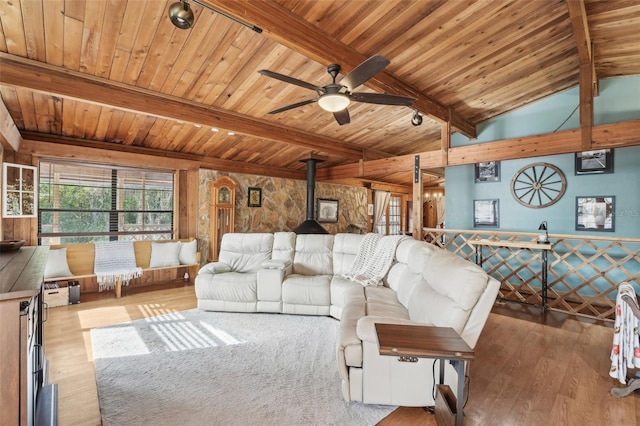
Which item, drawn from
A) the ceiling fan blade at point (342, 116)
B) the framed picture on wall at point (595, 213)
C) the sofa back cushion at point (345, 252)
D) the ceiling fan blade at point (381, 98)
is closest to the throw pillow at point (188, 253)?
the sofa back cushion at point (345, 252)

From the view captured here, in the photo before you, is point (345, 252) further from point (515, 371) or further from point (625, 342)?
point (625, 342)

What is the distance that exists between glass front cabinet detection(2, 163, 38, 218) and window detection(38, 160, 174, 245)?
0.30m

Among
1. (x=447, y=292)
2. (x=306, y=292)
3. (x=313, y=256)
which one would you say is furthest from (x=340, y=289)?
(x=447, y=292)

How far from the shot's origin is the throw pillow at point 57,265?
3.94 meters

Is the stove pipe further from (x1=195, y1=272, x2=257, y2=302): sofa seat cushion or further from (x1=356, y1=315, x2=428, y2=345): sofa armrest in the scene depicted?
(x1=356, y1=315, x2=428, y2=345): sofa armrest

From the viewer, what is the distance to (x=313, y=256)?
410cm

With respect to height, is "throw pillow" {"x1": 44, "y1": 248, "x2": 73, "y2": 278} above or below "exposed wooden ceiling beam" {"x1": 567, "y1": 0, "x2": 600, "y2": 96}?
below

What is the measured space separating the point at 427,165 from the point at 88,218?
223 inches

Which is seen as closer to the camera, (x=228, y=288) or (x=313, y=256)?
(x=228, y=288)

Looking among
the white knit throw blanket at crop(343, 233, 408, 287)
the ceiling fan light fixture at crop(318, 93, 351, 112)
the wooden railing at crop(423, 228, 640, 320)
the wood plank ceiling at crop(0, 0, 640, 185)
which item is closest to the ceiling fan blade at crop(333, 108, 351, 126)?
the ceiling fan light fixture at crop(318, 93, 351, 112)

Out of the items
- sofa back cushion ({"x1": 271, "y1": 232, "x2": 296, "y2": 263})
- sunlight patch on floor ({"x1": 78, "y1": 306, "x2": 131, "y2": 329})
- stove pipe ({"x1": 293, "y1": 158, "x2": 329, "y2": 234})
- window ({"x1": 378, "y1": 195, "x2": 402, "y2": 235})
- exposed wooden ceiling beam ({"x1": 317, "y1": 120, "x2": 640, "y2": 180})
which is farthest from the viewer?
window ({"x1": 378, "y1": 195, "x2": 402, "y2": 235})

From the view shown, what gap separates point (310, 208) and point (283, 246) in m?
2.34

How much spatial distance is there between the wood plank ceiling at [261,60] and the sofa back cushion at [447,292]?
214 cm

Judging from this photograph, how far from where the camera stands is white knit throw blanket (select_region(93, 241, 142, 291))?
429 centimetres
